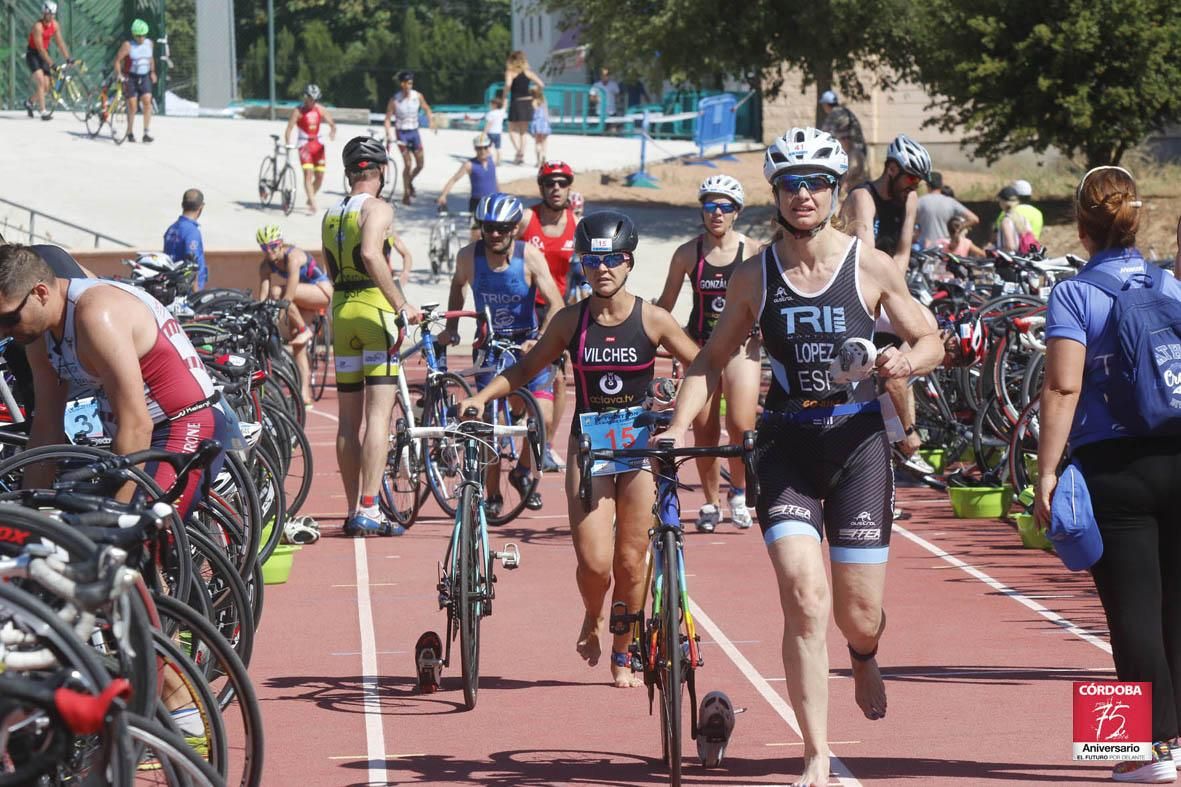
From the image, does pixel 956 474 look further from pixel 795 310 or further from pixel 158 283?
pixel 795 310

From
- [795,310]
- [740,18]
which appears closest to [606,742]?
[795,310]

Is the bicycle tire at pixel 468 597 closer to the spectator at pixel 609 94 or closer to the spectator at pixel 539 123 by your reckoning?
the spectator at pixel 539 123

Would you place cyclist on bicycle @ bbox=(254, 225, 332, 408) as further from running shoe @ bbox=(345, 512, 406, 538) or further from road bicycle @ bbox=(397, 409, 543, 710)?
road bicycle @ bbox=(397, 409, 543, 710)

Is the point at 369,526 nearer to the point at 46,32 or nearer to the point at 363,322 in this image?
the point at 363,322

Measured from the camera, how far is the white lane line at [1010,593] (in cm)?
856

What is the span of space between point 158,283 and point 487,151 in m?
13.6

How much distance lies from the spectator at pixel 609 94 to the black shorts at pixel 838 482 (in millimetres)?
42778

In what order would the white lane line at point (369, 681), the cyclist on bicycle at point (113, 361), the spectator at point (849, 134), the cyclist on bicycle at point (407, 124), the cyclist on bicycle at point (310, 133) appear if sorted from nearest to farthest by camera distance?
1. the cyclist on bicycle at point (113, 361)
2. the white lane line at point (369, 681)
3. the spectator at point (849, 134)
4. the cyclist on bicycle at point (310, 133)
5. the cyclist on bicycle at point (407, 124)

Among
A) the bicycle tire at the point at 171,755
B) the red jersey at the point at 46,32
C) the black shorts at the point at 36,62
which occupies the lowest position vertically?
the bicycle tire at the point at 171,755

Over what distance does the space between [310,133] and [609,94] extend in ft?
73.2

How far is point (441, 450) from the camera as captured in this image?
1130cm

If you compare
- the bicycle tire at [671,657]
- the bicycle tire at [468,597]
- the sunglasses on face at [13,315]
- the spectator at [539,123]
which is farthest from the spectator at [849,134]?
the spectator at [539,123]

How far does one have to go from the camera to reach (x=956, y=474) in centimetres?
1262

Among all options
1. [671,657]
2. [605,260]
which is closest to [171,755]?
[671,657]
